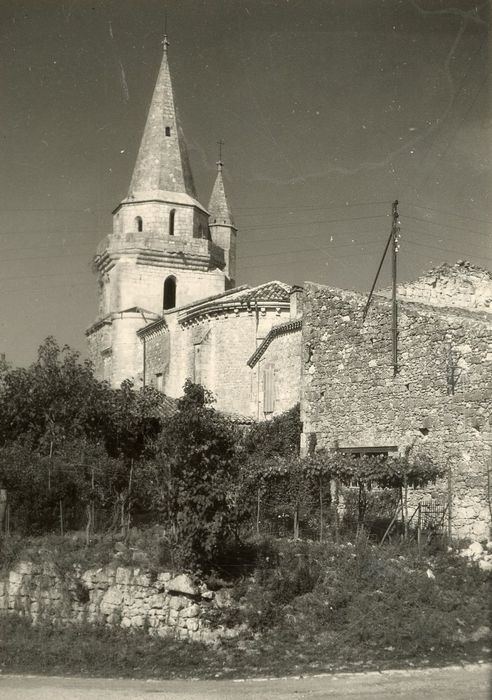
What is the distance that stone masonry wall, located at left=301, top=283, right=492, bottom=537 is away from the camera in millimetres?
15461

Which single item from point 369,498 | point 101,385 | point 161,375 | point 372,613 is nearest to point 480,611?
point 372,613

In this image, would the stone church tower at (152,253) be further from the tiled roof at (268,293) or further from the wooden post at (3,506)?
the wooden post at (3,506)

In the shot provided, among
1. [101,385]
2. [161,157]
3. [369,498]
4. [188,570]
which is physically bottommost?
[188,570]

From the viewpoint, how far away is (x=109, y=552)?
13516 mm

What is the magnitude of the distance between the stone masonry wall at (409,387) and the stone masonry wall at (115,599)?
18.9 ft

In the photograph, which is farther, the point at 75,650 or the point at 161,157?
the point at 161,157

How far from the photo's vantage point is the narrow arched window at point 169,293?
4544 cm

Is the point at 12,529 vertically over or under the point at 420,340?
under

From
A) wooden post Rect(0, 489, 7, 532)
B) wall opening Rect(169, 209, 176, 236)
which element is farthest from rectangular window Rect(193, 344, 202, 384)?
wooden post Rect(0, 489, 7, 532)

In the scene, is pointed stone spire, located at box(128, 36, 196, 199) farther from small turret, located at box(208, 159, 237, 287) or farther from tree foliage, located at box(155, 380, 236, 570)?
tree foliage, located at box(155, 380, 236, 570)

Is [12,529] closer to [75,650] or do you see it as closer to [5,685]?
[75,650]

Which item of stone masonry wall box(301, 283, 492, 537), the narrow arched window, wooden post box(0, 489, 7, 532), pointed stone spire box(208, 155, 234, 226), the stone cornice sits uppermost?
pointed stone spire box(208, 155, 234, 226)

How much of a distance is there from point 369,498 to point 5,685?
819 centimetres

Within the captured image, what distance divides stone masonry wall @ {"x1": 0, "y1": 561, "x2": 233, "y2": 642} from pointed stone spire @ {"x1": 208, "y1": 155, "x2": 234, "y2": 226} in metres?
39.7
